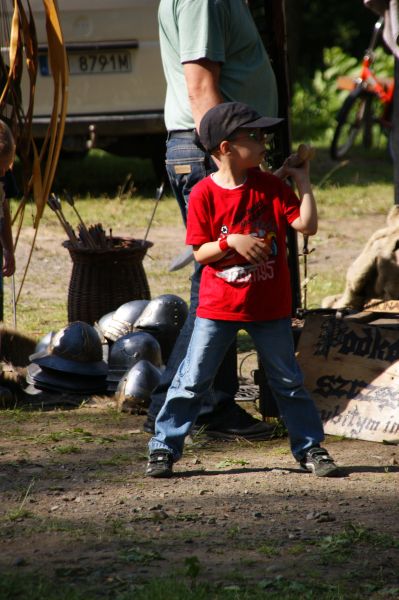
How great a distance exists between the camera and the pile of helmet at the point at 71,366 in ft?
19.0

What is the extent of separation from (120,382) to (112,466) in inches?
39.9

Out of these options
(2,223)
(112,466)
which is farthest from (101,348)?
(112,466)

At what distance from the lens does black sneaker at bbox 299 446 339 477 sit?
14.6 ft

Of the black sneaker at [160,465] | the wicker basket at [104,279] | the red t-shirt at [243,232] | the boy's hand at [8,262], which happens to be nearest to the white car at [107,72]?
the wicker basket at [104,279]

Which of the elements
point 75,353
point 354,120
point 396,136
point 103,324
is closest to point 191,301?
point 75,353

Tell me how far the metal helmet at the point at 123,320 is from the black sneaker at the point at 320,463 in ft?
6.33

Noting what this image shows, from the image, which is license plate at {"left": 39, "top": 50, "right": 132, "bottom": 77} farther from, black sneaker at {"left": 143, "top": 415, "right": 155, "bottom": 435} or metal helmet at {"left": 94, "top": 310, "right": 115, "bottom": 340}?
black sneaker at {"left": 143, "top": 415, "right": 155, "bottom": 435}

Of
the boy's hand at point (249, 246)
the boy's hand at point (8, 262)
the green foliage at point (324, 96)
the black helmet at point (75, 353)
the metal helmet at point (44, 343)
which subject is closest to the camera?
the boy's hand at point (249, 246)

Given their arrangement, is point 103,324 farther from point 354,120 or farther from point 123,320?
point 354,120

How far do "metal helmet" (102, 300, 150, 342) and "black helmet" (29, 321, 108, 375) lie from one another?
1.05 feet

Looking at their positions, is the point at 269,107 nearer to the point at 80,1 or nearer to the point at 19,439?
the point at 19,439

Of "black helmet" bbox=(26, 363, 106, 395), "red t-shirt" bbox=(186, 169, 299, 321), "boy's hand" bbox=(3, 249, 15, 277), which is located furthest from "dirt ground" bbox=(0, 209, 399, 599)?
"boy's hand" bbox=(3, 249, 15, 277)

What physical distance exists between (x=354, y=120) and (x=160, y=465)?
10.6m

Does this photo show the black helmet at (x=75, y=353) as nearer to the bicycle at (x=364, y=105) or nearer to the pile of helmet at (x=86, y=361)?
the pile of helmet at (x=86, y=361)
